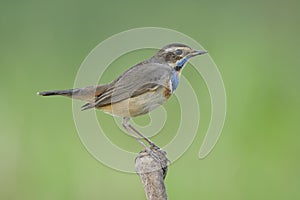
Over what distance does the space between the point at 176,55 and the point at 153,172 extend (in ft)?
1.48

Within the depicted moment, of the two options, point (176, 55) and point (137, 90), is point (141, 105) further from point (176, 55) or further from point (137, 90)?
point (176, 55)

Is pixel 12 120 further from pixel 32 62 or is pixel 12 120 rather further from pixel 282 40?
pixel 282 40

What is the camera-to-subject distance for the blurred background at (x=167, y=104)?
4.81m

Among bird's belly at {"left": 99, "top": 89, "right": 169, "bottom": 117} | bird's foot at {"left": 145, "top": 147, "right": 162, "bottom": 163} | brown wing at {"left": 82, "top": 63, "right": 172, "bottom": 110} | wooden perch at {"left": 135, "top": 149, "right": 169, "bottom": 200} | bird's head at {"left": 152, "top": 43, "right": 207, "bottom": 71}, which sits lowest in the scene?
wooden perch at {"left": 135, "top": 149, "right": 169, "bottom": 200}

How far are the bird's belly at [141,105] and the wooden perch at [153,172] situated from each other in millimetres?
167

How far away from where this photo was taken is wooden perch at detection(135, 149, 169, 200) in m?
2.93

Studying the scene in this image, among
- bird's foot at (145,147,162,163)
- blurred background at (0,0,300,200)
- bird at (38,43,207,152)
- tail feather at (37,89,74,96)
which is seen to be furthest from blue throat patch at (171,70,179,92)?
blurred background at (0,0,300,200)

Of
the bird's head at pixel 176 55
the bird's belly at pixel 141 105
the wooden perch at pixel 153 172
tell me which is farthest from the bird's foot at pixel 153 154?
the bird's head at pixel 176 55

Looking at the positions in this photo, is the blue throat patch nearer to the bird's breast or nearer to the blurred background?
the bird's breast

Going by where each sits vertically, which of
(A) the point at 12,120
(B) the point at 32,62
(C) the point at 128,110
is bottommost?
(C) the point at 128,110

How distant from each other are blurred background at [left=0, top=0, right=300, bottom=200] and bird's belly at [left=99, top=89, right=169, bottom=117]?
106 cm

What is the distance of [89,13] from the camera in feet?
20.5

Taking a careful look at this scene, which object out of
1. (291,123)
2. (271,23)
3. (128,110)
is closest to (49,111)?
(291,123)

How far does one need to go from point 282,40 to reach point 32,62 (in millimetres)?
1607
